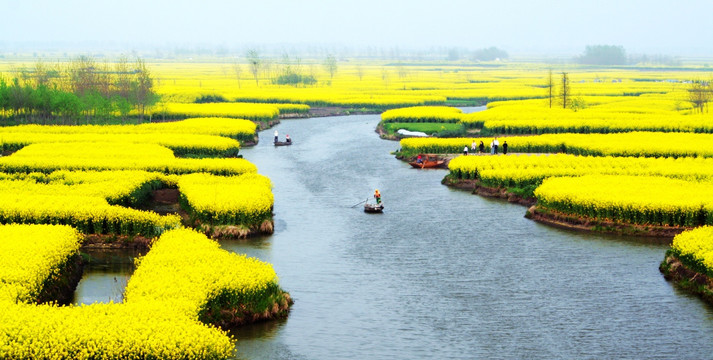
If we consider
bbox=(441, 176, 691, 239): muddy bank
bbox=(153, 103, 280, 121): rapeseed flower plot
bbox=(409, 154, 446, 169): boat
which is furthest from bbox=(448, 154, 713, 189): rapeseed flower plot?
bbox=(153, 103, 280, 121): rapeseed flower plot

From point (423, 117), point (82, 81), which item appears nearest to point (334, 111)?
point (423, 117)

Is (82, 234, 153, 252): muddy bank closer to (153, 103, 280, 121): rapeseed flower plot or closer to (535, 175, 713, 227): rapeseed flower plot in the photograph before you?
(535, 175, 713, 227): rapeseed flower plot

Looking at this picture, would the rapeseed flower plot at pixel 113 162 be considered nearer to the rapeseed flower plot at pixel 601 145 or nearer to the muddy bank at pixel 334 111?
the rapeseed flower plot at pixel 601 145

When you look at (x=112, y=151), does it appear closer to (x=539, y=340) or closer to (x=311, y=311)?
(x=311, y=311)

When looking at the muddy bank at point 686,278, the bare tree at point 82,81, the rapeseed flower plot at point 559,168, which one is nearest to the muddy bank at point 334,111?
the bare tree at point 82,81

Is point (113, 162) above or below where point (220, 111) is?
above

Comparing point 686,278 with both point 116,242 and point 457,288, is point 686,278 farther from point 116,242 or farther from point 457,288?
point 116,242
